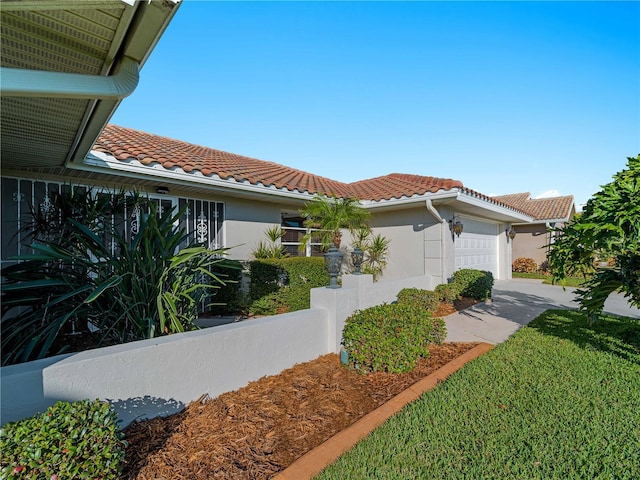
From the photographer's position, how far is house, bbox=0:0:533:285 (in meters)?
2.30

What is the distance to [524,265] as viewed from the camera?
19.2 metres

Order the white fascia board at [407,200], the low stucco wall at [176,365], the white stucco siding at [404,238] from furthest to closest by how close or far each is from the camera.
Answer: the white stucco siding at [404,238] < the white fascia board at [407,200] < the low stucco wall at [176,365]

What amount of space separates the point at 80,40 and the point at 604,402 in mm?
6369

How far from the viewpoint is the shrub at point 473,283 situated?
31.0 feet

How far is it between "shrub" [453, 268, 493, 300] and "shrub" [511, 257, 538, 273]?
11.9m

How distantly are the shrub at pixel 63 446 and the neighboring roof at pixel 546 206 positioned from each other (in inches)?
747

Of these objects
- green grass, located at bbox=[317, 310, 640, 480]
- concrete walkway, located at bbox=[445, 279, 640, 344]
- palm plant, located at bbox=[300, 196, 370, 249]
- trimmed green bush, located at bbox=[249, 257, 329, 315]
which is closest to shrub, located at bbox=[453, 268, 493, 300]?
concrete walkway, located at bbox=[445, 279, 640, 344]

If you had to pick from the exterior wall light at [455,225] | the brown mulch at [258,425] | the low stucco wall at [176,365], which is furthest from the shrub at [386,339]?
the exterior wall light at [455,225]

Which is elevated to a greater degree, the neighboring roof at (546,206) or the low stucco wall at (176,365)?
the neighboring roof at (546,206)

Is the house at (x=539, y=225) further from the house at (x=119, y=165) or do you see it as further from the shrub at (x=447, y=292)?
the shrub at (x=447, y=292)

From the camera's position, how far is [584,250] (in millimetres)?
4637

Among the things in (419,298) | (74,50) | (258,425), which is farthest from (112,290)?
(419,298)

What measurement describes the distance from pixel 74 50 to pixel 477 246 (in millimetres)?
14248

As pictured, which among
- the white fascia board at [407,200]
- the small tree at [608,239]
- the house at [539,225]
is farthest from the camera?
the house at [539,225]
